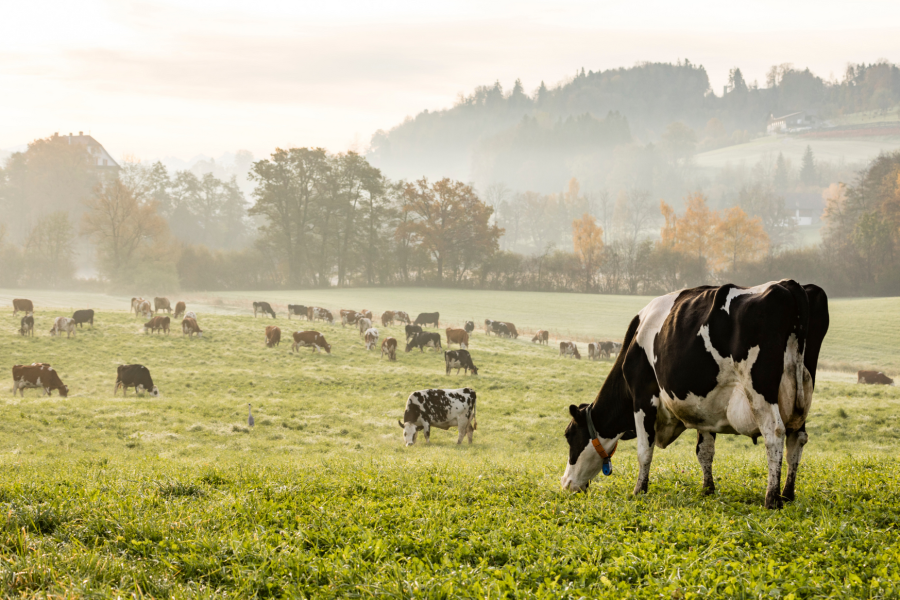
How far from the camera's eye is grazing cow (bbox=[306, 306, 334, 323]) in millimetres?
42906

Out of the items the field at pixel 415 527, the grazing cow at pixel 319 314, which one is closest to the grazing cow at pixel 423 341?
the grazing cow at pixel 319 314

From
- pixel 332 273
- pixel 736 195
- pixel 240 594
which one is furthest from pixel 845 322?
pixel 736 195

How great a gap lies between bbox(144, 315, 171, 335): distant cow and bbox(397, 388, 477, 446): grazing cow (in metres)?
22.0

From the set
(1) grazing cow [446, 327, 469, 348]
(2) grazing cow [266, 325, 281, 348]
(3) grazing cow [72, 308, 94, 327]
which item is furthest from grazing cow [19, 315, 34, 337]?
(1) grazing cow [446, 327, 469, 348]

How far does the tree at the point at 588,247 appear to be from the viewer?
73.7 metres

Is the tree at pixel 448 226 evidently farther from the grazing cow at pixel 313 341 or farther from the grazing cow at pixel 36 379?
the grazing cow at pixel 36 379

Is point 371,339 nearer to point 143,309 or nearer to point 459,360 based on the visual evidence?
point 459,360

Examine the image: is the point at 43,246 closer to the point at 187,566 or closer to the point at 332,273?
the point at 332,273

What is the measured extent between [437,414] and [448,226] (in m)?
65.2

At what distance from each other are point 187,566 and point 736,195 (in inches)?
6614

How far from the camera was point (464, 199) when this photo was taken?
81.3m

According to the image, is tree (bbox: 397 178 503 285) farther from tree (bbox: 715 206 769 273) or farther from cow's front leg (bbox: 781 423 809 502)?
cow's front leg (bbox: 781 423 809 502)

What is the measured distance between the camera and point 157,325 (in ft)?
105

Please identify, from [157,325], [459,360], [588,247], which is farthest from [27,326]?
[588,247]
